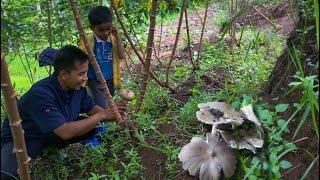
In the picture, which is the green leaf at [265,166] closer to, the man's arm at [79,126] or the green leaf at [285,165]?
the green leaf at [285,165]

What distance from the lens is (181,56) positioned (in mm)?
6871

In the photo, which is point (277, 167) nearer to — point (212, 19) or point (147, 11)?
point (147, 11)

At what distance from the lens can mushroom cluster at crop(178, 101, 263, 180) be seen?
258cm

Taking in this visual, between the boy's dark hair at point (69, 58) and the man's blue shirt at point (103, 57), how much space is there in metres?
0.91

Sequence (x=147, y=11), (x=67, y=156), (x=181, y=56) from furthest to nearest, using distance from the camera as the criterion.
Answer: (x=181, y=56)
(x=147, y=11)
(x=67, y=156)

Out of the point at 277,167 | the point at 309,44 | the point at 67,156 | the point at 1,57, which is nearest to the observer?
the point at 1,57

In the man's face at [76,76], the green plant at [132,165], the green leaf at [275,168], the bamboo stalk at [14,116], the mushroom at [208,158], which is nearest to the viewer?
the bamboo stalk at [14,116]

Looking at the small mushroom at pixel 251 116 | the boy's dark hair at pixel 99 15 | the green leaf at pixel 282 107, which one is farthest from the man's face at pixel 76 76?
the green leaf at pixel 282 107

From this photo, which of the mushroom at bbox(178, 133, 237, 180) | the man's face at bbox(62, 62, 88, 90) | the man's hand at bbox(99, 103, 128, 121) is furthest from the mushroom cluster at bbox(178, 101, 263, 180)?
the man's face at bbox(62, 62, 88, 90)

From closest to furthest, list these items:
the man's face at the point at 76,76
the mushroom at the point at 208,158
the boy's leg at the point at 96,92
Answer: the mushroom at the point at 208,158 < the man's face at the point at 76,76 < the boy's leg at the point at 96,92

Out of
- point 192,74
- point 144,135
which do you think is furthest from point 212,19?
point 144,135

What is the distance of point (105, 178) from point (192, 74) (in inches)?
93.5

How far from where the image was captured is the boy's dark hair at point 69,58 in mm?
3100

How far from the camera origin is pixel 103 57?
13.6 feet
